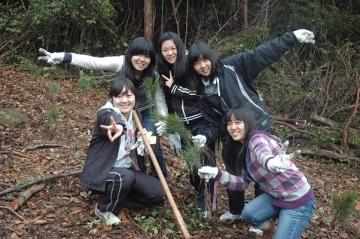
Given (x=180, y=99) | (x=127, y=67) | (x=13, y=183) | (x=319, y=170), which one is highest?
(x=127, y=67)

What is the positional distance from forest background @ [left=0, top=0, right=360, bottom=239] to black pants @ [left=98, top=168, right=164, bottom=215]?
458cm

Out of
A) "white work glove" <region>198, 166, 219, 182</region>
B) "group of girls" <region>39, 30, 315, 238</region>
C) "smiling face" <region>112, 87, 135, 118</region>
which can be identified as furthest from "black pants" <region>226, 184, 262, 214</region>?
"smiling face" <region>112, 87, 135, 118</region>

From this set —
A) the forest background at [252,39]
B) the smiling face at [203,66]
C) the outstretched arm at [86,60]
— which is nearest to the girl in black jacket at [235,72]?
the smiling face at [203,66]

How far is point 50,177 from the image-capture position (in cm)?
418

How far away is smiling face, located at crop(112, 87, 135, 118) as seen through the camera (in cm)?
360

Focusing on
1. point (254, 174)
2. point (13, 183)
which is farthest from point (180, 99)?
point (13, 183)

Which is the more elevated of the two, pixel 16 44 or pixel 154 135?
pixel 16 44

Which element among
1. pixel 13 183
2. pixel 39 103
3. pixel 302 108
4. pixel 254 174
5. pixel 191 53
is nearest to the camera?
pixel 254 174

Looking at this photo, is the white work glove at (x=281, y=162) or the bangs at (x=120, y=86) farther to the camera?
the bangs at (x=120, y=86)

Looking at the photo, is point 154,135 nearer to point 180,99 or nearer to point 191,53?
point 180,99

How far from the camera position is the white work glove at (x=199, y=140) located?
3506 mm

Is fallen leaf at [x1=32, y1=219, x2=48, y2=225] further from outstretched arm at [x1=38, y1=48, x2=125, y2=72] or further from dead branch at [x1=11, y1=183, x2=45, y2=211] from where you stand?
outstretched arm at [x1=38, y1=48, x2=125, y2=72]

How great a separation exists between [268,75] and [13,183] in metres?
6.63

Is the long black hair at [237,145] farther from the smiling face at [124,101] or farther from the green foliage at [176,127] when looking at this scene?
the smiling face at [124,101]
